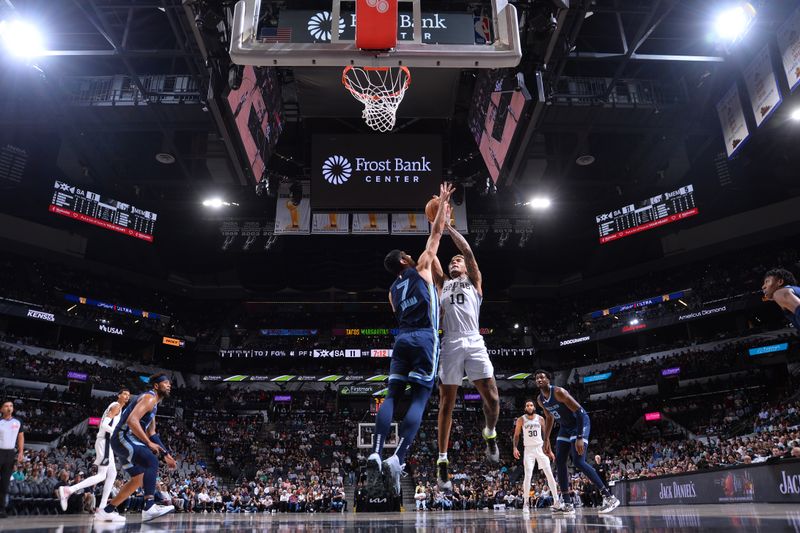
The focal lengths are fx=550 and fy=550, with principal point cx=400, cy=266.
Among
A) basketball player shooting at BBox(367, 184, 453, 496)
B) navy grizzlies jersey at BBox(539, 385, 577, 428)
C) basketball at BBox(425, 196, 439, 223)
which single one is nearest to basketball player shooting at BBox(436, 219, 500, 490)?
basketball at BBox(425, 196, 439, 223)

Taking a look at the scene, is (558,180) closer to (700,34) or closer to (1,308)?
(700,34)

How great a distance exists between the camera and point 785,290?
5.73 metres

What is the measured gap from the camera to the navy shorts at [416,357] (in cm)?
505

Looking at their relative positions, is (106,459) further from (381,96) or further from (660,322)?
(660,322)

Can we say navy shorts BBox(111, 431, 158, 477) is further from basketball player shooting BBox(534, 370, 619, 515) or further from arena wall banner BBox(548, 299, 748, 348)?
arena wall banner BBox(548, 299, 748, 348)

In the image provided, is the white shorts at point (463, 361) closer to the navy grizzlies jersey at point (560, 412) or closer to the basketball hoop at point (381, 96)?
the navy grizzlies jersey at point (560, 412)

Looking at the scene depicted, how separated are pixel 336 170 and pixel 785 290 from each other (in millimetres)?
11733

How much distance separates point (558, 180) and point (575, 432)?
1312cm

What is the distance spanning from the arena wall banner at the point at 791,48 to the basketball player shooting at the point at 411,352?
9947 mm

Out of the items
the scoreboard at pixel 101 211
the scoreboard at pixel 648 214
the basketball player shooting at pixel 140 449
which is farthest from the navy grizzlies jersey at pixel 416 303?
the scoreboard at pixel 101 211

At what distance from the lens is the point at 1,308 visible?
27266mm

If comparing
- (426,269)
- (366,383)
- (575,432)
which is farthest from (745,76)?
(366,383)

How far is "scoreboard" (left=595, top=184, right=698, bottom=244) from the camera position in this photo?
74.7ft

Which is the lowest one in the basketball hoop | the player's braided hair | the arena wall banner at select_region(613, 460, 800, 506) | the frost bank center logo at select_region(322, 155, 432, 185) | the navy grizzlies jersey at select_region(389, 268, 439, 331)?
the arena wall banner at select_region(613, 460, 800, 506)
